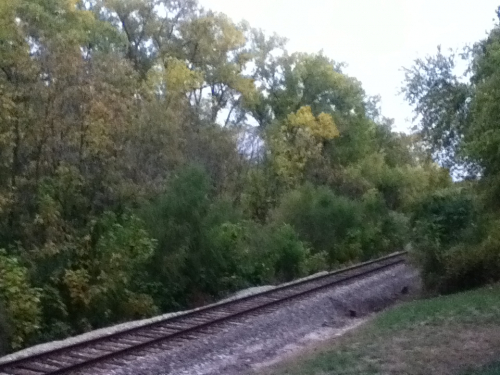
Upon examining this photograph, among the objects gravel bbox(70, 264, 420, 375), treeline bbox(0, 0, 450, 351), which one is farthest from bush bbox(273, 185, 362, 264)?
gravel bbox(70, 264, 420, 375)

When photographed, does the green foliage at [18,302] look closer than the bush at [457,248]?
Yes

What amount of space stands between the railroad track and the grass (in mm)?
2821

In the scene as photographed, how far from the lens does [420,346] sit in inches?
501

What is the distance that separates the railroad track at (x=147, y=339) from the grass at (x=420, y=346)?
2.82m

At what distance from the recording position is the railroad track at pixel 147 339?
480 inches

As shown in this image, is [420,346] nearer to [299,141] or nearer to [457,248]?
Result: [457,248]

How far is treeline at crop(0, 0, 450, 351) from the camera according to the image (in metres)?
19.0

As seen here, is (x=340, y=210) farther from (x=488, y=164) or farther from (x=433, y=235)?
(x=488, y=164)

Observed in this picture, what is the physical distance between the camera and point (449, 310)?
16719 millimetres

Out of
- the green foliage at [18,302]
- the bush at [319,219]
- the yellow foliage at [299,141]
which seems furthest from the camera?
the yellow foliage at [299,141]

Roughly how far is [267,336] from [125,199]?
29.1 feet

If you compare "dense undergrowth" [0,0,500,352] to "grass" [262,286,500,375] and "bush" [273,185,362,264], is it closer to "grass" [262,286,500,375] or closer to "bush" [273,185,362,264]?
"bush" [273,185,362,264]

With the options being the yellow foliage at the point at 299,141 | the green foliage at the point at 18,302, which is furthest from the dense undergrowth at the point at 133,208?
the yellow foliage at the point at 299,141

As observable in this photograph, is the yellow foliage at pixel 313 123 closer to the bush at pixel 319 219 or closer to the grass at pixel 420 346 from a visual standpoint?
the bush at pixel 319 219
